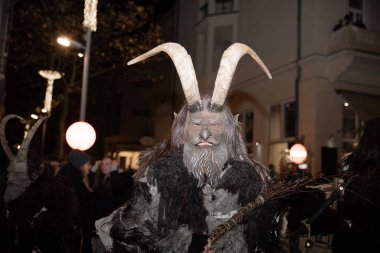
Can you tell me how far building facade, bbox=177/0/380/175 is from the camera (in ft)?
40.3

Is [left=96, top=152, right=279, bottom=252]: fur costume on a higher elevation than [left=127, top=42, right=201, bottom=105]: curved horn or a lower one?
lower

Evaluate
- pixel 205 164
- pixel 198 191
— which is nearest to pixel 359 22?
pixel 205 164

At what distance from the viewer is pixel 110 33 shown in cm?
1577

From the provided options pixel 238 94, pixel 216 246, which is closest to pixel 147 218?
pixel 216 246

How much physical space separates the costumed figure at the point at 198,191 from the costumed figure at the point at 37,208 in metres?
2.25

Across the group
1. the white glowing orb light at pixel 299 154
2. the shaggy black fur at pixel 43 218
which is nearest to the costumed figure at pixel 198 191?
the shaggy black fur at pixel 43 218

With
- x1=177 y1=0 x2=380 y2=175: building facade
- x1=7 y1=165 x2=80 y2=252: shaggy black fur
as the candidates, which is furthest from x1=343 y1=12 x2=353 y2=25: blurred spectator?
x1=7 y1=165 x2=80 y2=252: shaggy black fur

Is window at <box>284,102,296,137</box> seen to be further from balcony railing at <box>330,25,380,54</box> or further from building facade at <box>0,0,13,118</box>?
building facade at <box>0,0,13,118</box>

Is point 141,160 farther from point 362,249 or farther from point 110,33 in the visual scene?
point 110,33

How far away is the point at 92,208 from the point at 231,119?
362 centimetres

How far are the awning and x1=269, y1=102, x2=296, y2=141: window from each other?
168 centimetres

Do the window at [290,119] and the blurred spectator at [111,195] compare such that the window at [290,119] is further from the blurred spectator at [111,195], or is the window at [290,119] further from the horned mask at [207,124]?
the horned mask at [207,124]

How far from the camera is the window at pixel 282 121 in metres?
13.7

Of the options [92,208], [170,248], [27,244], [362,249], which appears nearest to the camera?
[170,248]
